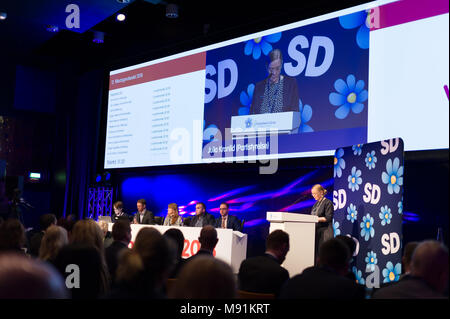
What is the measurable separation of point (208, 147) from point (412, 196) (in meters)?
2.98

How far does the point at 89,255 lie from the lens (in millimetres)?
2992

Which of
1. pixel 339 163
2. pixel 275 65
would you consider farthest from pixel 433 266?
pixel 275 65

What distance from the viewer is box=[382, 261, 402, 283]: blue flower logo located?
4023 millimetres

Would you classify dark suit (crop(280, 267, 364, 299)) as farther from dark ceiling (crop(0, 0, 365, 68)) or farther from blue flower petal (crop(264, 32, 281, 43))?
blue flower petal (crop(264, 32, 281, 43))

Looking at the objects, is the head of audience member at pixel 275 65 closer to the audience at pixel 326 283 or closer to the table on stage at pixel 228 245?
the table on stage at pixel 228 245

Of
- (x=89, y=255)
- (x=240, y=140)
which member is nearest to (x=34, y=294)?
(x=89, y=255)

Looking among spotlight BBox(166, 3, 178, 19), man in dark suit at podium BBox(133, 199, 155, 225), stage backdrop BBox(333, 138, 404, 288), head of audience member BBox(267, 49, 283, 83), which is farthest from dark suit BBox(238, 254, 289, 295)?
spotlight BBox(166, 3, 178, 19)

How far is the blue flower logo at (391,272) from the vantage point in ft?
13.2

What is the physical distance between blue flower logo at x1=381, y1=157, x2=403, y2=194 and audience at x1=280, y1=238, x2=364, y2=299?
1.68 m

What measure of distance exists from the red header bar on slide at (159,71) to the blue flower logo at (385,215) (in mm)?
4278

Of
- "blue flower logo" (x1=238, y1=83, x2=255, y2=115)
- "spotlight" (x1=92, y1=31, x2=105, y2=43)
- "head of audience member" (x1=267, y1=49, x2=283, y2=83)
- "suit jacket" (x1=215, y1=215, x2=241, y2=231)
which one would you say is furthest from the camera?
"spotlight" (x1=92, y1=31, x2=105, y2=43)

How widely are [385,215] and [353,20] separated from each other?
266 cm

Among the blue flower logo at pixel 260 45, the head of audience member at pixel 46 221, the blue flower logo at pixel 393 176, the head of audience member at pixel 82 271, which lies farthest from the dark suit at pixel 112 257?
the blue flower logo at pixel 260 45
